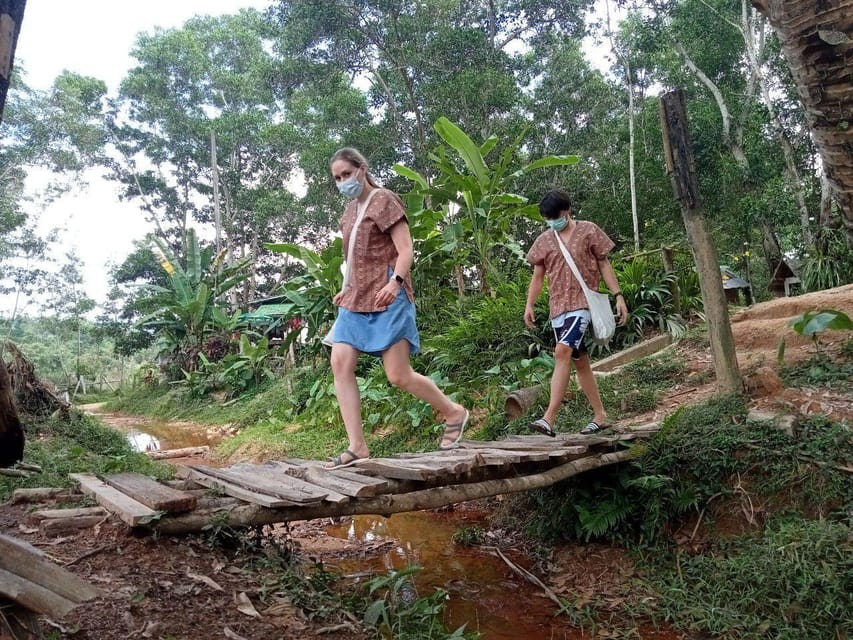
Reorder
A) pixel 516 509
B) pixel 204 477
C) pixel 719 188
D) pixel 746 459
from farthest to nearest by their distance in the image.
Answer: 1. pixel 719 188
2. pixel 516 509
3. pixel 746 459
4. pixel 204 477

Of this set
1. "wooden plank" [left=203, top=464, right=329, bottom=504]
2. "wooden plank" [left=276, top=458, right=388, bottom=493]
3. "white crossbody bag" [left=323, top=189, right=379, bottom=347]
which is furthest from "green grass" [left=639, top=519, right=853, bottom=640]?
"white crossbody bag" [left=323, top=189, right=379, bottom=347]

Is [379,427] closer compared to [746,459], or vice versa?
[746,459]

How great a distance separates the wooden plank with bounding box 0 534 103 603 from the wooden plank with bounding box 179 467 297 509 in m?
0.78

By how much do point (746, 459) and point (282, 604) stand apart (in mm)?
2599

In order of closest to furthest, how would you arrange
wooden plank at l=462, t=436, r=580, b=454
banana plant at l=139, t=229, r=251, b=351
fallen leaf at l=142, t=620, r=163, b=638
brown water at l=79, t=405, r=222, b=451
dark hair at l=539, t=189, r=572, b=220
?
1. fallen leaf at l=142, t=620, r=163, b=638
2. wooden plank at l=462, t=436, r=580, b=454
3. dark hair at l=539, t=189, r=572, b=220
4. brown water at l=79, t=405, r=222, b=451
5. banana plant at l=139, t=229, r=251, b=351

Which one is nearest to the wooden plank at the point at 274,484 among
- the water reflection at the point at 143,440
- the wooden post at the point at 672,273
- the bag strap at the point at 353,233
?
the bag strap at the point at 353,233

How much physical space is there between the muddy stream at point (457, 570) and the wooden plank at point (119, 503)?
148 centimetres

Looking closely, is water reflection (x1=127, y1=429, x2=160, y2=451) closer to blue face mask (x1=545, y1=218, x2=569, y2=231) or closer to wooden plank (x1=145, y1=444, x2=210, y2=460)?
wooden plank (x1=145, y1=444, x2=210, y2=460)

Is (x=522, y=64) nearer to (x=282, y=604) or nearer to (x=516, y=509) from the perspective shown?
(x=516, y=509)

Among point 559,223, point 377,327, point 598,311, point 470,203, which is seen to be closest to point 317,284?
point 470,203

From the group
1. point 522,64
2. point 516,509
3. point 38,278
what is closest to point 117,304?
point 38,278

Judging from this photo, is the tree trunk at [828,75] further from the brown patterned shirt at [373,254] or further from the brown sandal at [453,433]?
the brown sandal at [453,433]

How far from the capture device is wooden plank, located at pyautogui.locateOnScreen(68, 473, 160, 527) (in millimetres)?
2168

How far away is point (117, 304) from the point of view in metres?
21.9
